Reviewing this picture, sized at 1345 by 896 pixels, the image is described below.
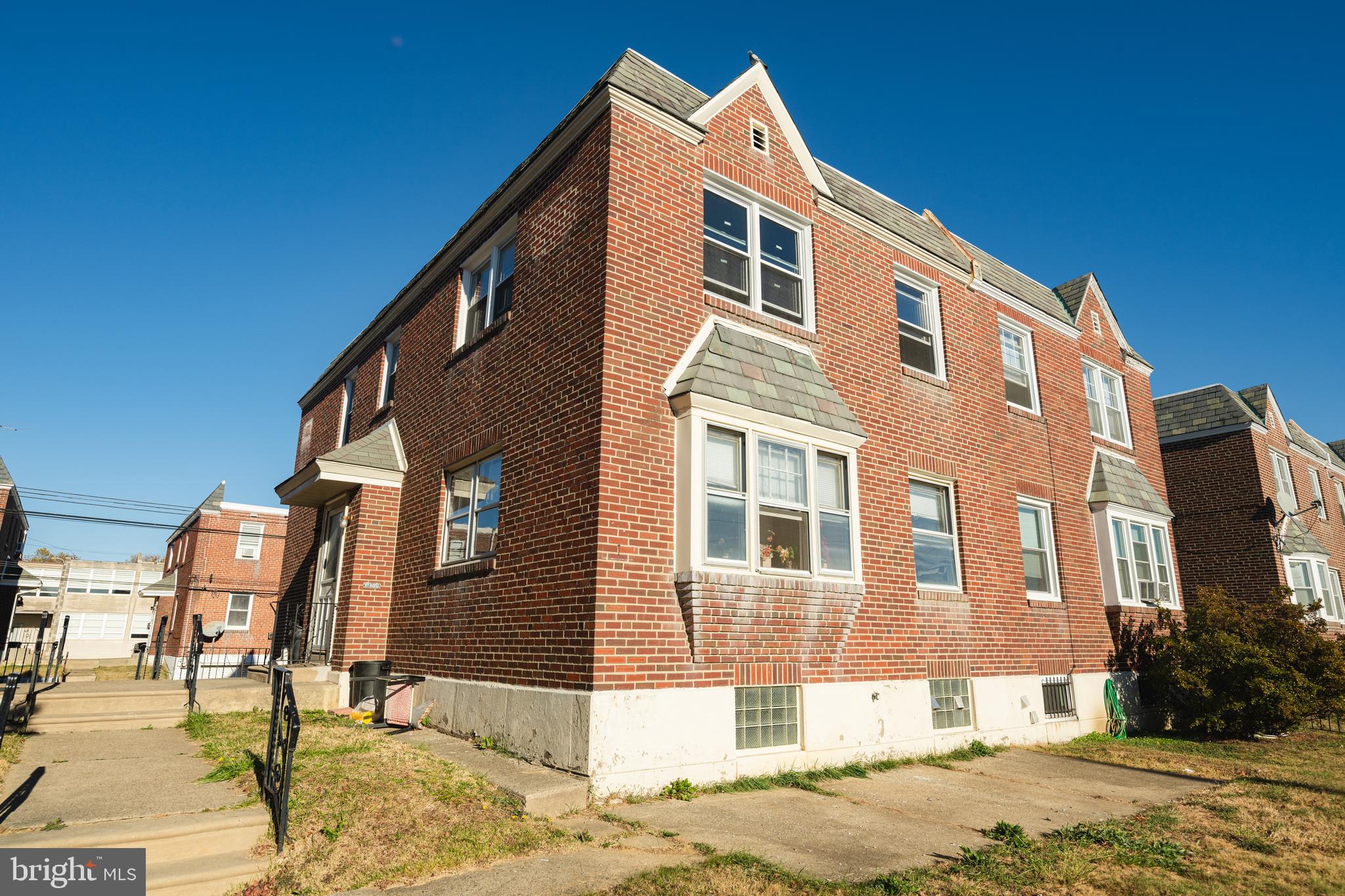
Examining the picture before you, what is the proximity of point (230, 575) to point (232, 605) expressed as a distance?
1336 millimetres

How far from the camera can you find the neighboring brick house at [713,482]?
798 cm

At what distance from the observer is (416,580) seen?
1148 cm

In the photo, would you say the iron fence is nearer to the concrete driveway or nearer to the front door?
the concrete driveway

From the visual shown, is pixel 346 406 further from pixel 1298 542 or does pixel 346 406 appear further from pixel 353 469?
pixel 1298 542

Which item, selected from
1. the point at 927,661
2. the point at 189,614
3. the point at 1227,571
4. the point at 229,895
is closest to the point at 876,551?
the point at 927,661

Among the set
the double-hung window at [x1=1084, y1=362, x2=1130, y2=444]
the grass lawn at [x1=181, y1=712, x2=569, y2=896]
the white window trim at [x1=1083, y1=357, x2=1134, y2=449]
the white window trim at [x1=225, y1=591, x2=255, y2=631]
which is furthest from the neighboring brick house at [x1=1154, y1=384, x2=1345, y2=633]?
the white window trim at [x1=225, y1=591, x2=255, y2=631]

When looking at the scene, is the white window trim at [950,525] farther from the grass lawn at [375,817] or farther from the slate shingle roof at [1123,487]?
the grass lawn at [375,817]

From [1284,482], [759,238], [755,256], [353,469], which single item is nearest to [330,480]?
[353,469]

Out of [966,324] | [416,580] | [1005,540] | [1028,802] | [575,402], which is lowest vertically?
[1028,802]

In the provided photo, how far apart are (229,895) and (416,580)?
7.01m

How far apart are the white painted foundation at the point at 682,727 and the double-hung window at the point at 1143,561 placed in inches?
204

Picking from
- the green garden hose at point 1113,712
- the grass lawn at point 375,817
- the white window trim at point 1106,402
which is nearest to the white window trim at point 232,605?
the grass lawn at point 375,817

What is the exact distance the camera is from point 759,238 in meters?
10.4

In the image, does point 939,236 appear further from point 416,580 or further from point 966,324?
point 416,580
